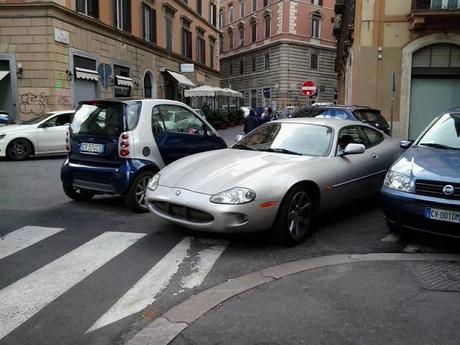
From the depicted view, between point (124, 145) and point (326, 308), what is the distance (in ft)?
13.1

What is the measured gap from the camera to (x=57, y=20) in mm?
19797

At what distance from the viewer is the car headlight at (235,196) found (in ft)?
16.6

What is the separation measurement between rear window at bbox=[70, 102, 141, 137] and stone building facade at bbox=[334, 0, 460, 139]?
Result: 46.2ft

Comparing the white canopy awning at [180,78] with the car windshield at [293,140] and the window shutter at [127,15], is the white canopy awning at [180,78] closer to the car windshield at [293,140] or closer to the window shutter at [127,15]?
the window shutter at [127,15]

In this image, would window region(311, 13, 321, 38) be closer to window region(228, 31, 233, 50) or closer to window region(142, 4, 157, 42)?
window region(228, 31, 233, 50)

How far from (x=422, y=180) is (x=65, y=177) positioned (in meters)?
4.98

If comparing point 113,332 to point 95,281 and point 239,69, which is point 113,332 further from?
point 239,69

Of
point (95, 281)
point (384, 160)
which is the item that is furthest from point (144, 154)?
point (384, 160)

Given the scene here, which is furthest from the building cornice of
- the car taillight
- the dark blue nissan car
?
the dark blue nissan car

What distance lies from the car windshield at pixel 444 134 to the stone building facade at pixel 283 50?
46961mm

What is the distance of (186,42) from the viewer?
3750 cm

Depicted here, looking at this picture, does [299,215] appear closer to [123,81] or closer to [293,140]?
[293,140]

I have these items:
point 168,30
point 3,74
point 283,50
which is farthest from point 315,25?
point 3,74

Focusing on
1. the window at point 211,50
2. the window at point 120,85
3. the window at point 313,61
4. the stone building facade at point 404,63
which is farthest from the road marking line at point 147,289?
the window at point 313,61
